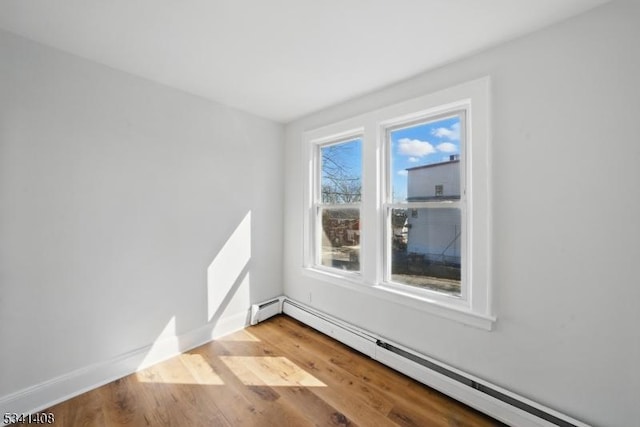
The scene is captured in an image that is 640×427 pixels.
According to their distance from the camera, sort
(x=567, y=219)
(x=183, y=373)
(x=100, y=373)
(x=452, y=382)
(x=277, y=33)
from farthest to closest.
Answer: (x=183, y=373) < (x=100, y=373) < (x=452, y=382) < (x=277, y=33) < (x=567, y=219)

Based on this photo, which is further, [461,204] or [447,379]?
[461,204]

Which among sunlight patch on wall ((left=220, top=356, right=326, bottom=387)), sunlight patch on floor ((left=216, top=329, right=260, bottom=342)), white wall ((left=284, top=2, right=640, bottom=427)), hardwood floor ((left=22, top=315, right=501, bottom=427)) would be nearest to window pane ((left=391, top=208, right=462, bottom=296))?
white wall ((left=284, top=2, right=640, bottom=427))

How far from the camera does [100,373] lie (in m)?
1.98

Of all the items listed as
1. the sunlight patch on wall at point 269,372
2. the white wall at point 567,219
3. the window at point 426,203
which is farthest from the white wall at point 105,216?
the white wall at point 567,219

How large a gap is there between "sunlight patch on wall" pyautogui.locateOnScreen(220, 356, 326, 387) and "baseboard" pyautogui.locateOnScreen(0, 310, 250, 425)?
0.40 m

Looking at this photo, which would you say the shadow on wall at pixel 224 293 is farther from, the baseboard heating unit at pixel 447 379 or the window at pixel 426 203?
the window at pixel 426 203

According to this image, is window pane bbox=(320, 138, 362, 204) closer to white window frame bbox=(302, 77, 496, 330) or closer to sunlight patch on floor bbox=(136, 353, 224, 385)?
white window frame bbox=(302, 77, 496, 330)

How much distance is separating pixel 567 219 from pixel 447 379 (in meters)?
1.33

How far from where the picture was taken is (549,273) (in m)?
1.57

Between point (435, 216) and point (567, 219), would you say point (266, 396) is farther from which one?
point (567, 219)

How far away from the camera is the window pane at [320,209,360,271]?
2.82 meters

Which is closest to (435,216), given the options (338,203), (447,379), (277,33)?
(338,203)

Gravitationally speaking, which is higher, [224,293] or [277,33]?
[277,33]

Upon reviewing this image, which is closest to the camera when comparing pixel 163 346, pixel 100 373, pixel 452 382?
pixel 452 382
